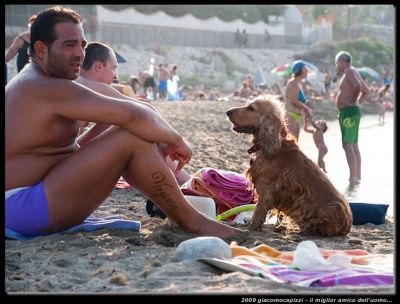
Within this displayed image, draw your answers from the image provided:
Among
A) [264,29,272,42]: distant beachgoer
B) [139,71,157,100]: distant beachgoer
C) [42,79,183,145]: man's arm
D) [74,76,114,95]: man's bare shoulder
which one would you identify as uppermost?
[264,29,272,42]: distant beachgoer

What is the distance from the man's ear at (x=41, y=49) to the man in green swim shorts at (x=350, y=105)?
6788mm

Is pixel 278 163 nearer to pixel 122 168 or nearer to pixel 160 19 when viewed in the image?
pixel 122 168

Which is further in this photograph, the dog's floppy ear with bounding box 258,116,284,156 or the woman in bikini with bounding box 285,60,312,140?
the woman in bikini with bounding box 285,60,312,140

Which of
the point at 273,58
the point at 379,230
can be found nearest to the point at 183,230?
the point at 379,230

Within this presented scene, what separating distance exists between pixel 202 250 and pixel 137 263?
14.2 inches

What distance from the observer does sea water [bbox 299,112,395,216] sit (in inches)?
395

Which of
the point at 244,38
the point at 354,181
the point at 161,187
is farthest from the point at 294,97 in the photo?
the point at 244,38

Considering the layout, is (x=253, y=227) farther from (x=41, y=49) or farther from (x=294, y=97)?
(x=294, y=97)

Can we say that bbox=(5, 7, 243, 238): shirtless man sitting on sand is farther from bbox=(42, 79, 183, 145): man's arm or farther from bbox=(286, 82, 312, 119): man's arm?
bbox=(286, 82, 312, 119): man's arm

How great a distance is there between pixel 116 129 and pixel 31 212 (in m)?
0.71

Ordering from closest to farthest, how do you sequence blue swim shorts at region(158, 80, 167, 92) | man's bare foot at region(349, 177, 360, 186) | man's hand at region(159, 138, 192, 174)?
1. man's hand at region(159, 138, 192, 174)
2. man's bare foot at region(349, 177, 360, 186)
3. blue swim shorts at region(158, 80, 167, 92)

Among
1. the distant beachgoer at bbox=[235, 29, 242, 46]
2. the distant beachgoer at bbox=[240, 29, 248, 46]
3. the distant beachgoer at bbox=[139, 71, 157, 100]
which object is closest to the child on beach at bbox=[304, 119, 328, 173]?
the distant beachgoer at bbox=[139, 71, 157, 100]

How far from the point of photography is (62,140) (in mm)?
4543
